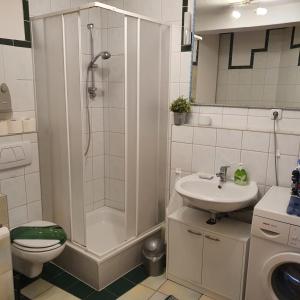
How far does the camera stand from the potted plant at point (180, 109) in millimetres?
2393

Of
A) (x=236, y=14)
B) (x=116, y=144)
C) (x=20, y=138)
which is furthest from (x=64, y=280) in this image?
(x=236, y=14)

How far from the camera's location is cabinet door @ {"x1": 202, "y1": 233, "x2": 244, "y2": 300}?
6.37 ft

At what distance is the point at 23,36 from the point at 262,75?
1.77 m

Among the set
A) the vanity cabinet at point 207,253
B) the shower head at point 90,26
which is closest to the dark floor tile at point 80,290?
the vanity cabinet at point 207,253

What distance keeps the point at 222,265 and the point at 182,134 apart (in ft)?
3.38

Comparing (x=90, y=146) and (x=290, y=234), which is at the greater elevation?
(x=90, y=146)

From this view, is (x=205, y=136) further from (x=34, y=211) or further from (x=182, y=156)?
(x=34, y=211)

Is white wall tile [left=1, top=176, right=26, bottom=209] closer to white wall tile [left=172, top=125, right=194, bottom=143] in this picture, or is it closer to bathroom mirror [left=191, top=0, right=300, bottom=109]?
white wall tile [left=172, top=125, right=194, bottom=143]

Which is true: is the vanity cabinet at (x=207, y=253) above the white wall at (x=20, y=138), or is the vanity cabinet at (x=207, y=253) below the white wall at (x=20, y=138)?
below

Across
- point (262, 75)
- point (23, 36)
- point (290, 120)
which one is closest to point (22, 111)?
point (23, 36)

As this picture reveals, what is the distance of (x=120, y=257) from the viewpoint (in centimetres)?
227

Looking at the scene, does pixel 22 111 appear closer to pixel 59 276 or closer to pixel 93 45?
pixel 93 45

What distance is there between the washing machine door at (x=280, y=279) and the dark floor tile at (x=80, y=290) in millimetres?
1204

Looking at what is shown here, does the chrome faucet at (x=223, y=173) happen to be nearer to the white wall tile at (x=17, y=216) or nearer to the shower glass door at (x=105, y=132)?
the shower glass door at (x=105, y=132)
